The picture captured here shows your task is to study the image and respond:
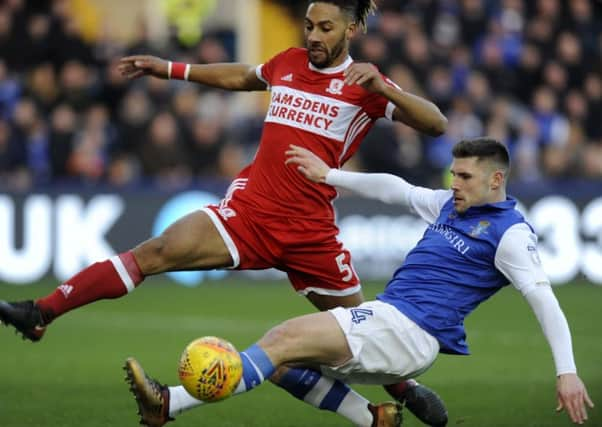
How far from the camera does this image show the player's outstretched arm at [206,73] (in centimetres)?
820

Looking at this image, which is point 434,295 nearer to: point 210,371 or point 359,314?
point 359,314

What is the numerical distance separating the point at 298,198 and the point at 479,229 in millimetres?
1457

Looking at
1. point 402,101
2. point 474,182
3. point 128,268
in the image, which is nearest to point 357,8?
point 402,101

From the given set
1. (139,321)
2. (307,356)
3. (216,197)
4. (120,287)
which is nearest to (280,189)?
(120,287)

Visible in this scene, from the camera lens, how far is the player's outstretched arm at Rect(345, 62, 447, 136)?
23.4ft

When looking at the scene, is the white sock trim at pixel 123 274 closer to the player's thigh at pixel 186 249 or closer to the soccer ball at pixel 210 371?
the player's thigh at pixel 186 249

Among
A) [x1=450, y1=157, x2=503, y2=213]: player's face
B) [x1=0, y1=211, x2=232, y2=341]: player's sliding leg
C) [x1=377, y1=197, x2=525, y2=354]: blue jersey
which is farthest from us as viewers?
[x1=0, y1=211, x2=232, y2=341]: player's sliding leg

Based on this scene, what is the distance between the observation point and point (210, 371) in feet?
20.4

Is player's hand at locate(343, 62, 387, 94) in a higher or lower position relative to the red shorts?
higher

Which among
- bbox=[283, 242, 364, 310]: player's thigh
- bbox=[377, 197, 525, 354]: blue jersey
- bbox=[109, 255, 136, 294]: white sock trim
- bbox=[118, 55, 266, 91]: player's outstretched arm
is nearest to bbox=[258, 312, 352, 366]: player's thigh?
bbox=[377, 197, 525, 354]: blue jersey

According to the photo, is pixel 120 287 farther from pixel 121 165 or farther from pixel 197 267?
pixel 121 165

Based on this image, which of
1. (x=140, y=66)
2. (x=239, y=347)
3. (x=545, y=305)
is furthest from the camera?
(x=239, y=347)

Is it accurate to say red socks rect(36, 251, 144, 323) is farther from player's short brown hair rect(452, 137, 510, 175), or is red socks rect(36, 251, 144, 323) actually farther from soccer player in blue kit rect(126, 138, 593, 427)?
player's short brown hair rect(452, 137, 510, 175)

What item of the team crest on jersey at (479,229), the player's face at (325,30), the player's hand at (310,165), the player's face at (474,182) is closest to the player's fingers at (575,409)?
the team crest on jersey at (479,229)
